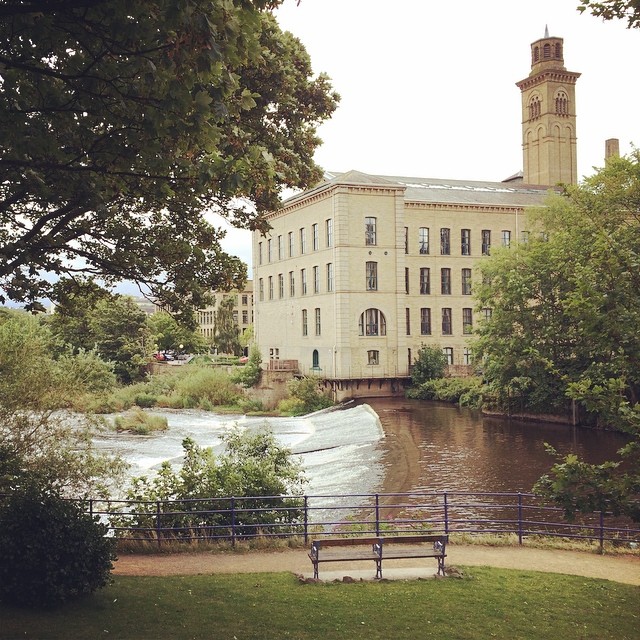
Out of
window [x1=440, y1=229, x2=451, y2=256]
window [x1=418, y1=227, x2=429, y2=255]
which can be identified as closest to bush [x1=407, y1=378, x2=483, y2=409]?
window [x1=418, y1=227, x2=429, y2=255]

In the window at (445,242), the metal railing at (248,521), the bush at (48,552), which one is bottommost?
the metal railing at (248,521)

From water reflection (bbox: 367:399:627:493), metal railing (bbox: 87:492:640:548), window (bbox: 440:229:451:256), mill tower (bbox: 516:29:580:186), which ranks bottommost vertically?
water reflection (bbox: 367:399:627:493)

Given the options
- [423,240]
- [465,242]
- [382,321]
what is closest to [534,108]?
[465,242]

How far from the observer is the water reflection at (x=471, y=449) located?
83.7ft

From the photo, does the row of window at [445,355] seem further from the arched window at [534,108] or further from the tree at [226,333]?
the tree at [226,333]

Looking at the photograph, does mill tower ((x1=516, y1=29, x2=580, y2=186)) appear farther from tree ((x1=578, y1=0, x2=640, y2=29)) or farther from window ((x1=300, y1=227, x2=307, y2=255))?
tree ((x1=578, y1=0, x2=640, y2=29))

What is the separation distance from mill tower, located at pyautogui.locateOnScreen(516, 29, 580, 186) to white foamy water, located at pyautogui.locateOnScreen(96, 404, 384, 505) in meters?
46.9

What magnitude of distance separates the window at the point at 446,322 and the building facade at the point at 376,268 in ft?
0.26

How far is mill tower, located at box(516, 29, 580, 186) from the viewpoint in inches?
3098

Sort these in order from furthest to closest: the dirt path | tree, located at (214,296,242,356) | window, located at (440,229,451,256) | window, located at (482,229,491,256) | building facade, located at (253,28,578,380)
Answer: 1. tree, located at (214,296,242,356)
2. window, located at (482,229,491,256)
3. window, located at (440,229,451,256)
4. building facade, located at (253,28,578,380)
5. the dirt path

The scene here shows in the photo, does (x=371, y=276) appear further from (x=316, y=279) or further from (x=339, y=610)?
(x=339, y=610)

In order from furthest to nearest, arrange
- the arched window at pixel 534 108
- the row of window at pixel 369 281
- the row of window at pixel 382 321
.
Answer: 1. the arched window at pixel 534 108
2. the row of window at pixel 369 281
3. the row of window at pixel 382 321

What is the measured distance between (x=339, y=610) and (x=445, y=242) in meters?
50.5

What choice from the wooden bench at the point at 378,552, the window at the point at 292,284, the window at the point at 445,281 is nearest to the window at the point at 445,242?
the window at the point at 445,281
